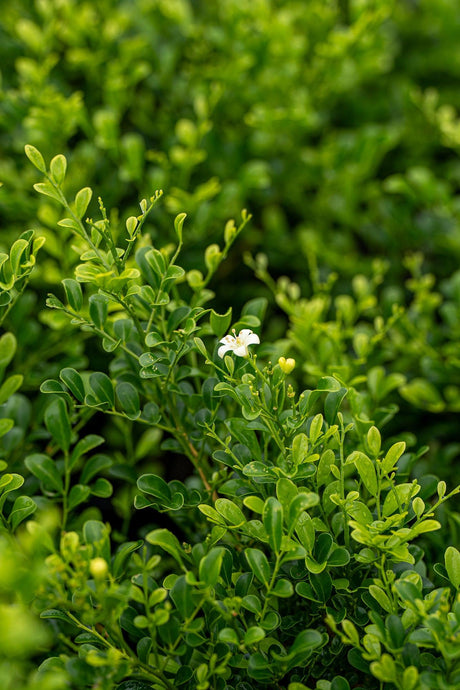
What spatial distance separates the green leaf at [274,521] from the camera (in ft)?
2.86

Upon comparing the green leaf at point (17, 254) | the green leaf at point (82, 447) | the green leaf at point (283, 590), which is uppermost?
the green leaf at point (17, 254)

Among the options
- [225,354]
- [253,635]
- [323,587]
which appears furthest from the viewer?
[225,354]

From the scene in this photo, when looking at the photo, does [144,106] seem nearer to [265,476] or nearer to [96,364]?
[96,364]

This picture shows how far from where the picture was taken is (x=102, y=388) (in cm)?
109

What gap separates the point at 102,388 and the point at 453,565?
0.61 metres

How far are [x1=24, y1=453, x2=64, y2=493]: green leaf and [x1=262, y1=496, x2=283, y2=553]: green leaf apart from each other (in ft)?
1.32

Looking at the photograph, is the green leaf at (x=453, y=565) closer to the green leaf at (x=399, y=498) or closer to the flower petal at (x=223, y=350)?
the green leaf at (x=399, y=498)

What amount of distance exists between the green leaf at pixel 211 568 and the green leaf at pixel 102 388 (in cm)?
33

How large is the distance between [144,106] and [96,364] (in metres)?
0.81

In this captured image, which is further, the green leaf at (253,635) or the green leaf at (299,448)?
the green leaf at (299,448)

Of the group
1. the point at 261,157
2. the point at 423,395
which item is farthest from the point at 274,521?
the point at 261,157

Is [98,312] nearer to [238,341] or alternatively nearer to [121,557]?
[238,341]

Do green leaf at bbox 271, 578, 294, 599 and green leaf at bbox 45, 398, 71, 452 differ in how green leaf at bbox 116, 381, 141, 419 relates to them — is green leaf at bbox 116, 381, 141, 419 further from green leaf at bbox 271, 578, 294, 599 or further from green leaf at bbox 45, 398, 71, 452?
green leaf at bbox 271, 578, 294, 599

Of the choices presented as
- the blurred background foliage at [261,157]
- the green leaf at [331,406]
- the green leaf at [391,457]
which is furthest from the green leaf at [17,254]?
the green leaf at [391,457]
